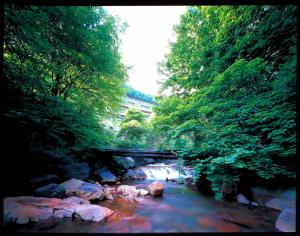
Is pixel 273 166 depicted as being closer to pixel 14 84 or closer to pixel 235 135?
pixel 235 135

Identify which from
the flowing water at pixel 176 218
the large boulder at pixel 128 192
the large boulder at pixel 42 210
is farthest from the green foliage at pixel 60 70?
the flowing water at pixel 176 218

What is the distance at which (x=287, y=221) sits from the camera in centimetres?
391

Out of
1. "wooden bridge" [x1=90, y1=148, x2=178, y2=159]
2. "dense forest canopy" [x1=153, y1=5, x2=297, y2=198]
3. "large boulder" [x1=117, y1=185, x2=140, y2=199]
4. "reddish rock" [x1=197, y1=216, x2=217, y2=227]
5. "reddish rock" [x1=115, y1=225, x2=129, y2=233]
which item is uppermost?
"dense forest canopy" [x1=153, y1=5, x2=297, y2=198]

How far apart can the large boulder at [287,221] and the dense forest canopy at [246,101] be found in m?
0.97

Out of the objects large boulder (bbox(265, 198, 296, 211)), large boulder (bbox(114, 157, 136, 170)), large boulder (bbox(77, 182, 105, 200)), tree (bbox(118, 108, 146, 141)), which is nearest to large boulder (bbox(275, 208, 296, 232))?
large boulder (bbox(265, 198, 296, 211))

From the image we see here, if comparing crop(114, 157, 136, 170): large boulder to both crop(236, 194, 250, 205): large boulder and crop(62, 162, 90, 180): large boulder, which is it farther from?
crop(236, 194, 250, 205): large boulder

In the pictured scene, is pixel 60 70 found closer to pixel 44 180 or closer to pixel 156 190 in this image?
pixel 44 180

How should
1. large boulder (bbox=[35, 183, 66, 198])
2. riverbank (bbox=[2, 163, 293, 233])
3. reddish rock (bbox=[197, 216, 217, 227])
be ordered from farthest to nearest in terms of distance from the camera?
large boulder (bbox=[35, 183, 66, 198]) < reddish rock (bbox=[197, 216, 217, 227]) < riverbank (bbox=[2, 163, 293, 233])

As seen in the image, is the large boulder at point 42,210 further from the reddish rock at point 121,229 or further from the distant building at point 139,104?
the distant building at point 139,104

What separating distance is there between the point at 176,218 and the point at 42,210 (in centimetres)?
389

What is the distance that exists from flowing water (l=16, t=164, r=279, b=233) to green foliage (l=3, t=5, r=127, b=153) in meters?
2.99

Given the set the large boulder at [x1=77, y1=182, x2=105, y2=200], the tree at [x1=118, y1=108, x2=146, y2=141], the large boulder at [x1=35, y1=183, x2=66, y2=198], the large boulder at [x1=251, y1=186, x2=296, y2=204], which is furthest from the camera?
the tree at [x1=118, y1=108, x2=146, y2=141]

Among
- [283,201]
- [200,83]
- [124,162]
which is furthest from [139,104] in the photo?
[283,201]

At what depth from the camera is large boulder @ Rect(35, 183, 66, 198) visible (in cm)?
558
